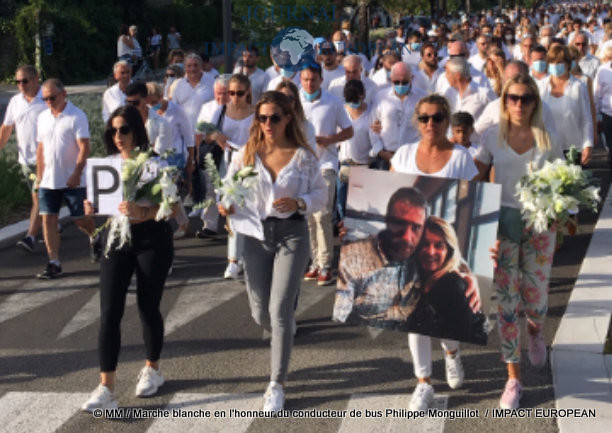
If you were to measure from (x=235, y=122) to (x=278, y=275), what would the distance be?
335 centimetres

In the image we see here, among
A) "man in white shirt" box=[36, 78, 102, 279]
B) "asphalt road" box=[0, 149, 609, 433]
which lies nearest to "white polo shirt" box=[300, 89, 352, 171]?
"asphalt road" box=[0, 149, 609, 433]

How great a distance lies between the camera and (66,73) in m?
32.4

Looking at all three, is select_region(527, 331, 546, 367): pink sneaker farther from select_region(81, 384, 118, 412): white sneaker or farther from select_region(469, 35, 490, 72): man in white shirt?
select_region(469, 35, 490, 72): man in white shirt

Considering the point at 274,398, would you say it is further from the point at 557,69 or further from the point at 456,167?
the point at 557,69

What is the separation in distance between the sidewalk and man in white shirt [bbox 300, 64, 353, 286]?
217 centimetres

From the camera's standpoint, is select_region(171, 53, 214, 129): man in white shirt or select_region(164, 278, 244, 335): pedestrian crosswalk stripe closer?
select_region(164, 278, 244, 335): pedestrian crosswalk stripe

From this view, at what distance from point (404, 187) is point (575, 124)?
4.56m

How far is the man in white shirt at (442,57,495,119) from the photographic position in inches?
408

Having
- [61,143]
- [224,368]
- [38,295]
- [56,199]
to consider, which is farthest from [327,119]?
[224,368]

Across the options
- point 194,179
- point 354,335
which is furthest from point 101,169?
point 194,179

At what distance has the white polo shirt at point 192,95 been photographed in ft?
41.6

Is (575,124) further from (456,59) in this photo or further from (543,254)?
(543,254)

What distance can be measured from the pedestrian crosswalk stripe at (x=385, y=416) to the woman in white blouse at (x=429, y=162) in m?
0.11

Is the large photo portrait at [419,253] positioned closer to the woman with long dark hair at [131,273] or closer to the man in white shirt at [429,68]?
the woman with long dark hair at [131,273]
